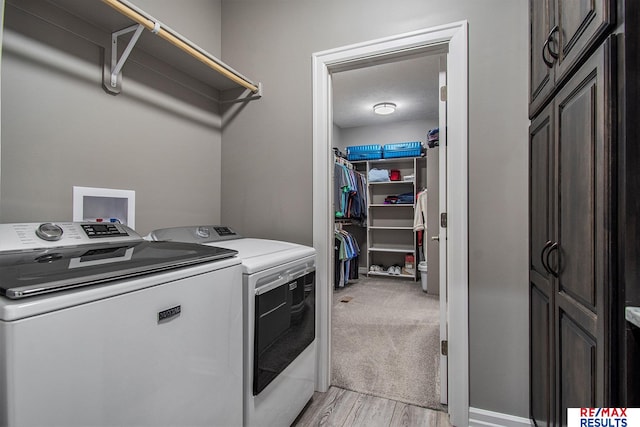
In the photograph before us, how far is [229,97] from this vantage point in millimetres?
2145

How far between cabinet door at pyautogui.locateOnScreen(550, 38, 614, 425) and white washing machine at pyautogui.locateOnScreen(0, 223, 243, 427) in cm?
111

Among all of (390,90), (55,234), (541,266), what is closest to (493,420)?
(541,266)

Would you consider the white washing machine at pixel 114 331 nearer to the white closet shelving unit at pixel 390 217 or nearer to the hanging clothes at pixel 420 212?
the hanging clothes at pixel 420 212

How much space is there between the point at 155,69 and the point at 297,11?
955 mm

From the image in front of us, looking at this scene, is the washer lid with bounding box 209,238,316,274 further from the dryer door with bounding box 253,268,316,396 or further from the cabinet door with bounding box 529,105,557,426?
the cabinet door with bounding box 529,105,557,426

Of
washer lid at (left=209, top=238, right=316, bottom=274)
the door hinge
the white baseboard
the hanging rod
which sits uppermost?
the hanging rod

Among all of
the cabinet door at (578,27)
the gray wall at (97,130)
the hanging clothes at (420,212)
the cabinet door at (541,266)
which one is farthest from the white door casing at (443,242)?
the hanging clothes at (420,212)

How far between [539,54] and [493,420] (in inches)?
68.5

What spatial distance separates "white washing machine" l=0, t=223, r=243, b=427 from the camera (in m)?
0.60

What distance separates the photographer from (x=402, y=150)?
4840mm

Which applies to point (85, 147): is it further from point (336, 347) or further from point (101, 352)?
point (336, 347)

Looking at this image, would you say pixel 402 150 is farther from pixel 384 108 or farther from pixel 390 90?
pixel 390 90

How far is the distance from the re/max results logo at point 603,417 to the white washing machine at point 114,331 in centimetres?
110

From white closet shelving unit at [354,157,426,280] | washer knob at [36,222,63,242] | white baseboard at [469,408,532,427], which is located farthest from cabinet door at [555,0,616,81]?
white closet shelving unit at [354,157,426,280]
